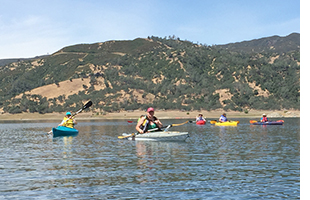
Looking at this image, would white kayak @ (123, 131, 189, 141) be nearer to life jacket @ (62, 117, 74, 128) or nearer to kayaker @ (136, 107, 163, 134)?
kayaker @ (136, 107, 163, 134)

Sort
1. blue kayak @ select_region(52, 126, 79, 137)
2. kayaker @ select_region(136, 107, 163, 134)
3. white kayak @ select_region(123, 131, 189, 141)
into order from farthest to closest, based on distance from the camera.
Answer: blue kayak @ select_region(52, 126, 79, 137)
kayaker @ select_region(136, 107, 163, 134)
white kayak @ select_region(123, 131, 189, 141)

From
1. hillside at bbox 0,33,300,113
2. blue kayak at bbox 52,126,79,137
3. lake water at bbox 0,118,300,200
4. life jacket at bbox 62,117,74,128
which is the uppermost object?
hillside at bbox 0,33,300,113

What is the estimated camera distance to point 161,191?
1389cm

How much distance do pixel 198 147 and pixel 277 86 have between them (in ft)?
334

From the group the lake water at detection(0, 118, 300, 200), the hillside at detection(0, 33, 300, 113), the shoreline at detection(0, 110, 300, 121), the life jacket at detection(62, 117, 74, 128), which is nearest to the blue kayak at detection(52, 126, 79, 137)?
the life jacket at detection(62, 117, 74, 128)


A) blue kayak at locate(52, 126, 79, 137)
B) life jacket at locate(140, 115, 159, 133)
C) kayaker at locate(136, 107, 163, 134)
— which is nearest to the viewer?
kayaker at locate(136, 107, 163, 134)

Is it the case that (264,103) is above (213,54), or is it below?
below

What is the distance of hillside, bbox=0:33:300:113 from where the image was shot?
364ft

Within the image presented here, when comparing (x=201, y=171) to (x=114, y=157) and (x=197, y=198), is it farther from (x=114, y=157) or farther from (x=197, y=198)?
(x=114, y=157)

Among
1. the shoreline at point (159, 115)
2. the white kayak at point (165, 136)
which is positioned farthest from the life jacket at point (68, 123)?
the shoreline at point (159, 115)

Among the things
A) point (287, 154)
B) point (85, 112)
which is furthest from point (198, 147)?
point (85, 112)

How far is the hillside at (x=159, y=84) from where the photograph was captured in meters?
111

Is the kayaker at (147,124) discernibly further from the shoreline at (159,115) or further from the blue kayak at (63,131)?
the shoreline at (159,115)

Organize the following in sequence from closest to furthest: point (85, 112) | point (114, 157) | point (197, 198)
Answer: point (197, 198) → point (114, 157) → point (85, 112)
